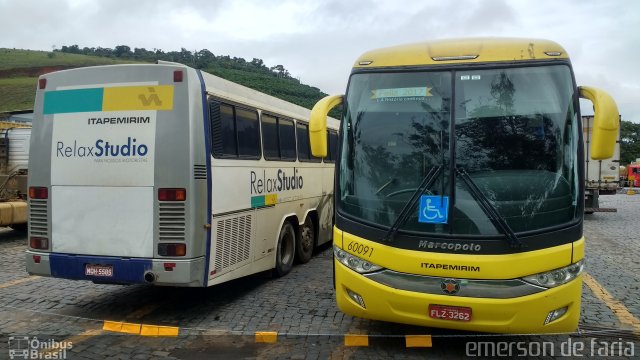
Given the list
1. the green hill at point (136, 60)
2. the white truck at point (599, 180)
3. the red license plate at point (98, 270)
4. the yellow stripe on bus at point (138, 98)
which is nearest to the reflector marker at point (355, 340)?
the red license plate at point (98, 270)

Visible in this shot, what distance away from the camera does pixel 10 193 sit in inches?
458

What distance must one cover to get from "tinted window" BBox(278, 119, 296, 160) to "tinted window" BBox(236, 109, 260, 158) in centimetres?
94

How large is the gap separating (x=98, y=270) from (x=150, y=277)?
2.09 feet

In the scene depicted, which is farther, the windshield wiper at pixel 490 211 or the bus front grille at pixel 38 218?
the bus front grille at pixel 38 218

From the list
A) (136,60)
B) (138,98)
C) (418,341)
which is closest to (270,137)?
(138,98)

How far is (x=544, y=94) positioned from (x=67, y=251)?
524 cm

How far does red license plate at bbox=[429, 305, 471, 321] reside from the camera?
427cm

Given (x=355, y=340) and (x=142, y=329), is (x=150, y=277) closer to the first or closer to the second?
(x=142, y=329)

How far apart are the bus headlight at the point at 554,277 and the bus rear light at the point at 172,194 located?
343cm

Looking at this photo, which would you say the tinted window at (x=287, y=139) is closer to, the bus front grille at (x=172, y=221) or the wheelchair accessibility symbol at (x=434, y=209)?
the bus front grille at (x=172, y=221)

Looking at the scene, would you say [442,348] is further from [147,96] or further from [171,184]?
[147,96]

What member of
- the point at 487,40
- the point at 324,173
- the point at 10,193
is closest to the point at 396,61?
the point at 487,40

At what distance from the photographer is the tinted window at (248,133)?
21.5 ft

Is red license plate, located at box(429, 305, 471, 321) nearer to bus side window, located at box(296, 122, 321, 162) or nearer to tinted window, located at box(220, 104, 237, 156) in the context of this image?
tinted window, located at box(220, 104, 237, 156)
